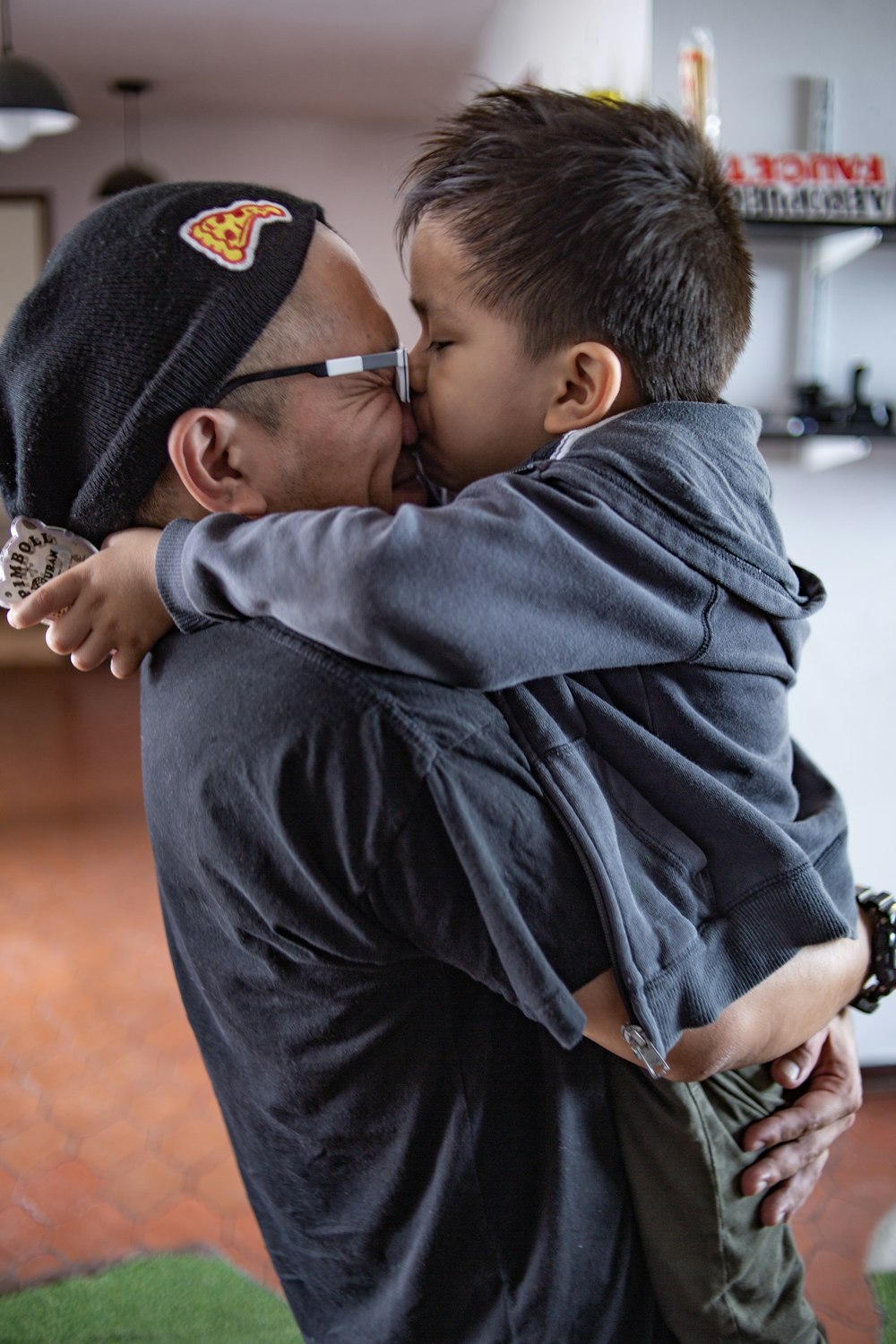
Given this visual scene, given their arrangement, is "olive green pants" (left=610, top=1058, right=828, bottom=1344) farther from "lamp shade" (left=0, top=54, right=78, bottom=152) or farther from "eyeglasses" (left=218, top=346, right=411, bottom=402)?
"lamp shade" (left=0, top=54, right=78, bottom=152)

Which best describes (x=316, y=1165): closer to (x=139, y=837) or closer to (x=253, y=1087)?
(x=253, y=1087)

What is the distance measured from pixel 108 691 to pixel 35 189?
13.9 ft

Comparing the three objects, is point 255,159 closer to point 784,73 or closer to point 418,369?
point 784,73

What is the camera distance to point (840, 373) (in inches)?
122

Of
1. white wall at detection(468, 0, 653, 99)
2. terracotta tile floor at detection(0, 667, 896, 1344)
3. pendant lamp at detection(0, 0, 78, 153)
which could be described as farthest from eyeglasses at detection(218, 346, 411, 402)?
pendant lamp at detection(0, 0, 78, 153)

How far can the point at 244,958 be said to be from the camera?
94 centimetres

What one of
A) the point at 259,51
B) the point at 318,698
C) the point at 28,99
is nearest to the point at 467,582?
the point at 318,698

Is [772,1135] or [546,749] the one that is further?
[772,1135]

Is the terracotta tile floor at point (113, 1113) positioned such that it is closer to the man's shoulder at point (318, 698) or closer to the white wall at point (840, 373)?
the white wall at point (840, 373)

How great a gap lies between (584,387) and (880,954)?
0.68 m

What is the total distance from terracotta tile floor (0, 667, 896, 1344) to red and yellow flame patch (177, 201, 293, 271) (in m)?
2.39

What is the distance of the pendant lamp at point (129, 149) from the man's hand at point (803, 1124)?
653cm

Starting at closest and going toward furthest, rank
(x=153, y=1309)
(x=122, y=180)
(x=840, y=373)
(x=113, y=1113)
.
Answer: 1. (x=153, y=1309)
2. (x=840, y=373)
3. (x=113, y=1113)
4. (x=122, y=180)

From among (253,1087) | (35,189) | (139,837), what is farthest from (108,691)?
(253,1087)
